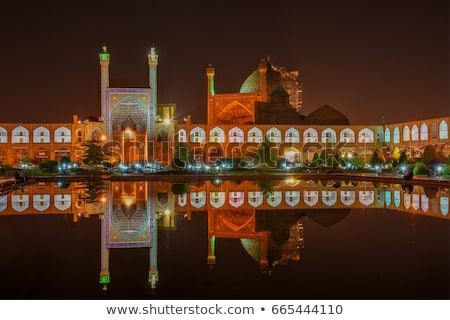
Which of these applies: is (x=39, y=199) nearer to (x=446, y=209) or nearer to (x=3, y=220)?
(x=3, y=220)

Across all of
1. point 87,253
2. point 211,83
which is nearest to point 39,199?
point 87,253

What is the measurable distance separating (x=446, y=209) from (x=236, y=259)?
14.6 feet

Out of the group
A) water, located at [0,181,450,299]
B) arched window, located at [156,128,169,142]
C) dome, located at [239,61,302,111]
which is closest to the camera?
water, located at [0,181,450,299]

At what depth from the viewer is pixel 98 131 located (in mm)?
26891

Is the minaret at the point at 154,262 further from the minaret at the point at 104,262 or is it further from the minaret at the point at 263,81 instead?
the minaret at the point at 263,81

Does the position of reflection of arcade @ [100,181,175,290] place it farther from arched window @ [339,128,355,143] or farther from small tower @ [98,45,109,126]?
arched window @ [339,128,355,143]

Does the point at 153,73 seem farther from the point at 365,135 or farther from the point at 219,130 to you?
the point at 365,135

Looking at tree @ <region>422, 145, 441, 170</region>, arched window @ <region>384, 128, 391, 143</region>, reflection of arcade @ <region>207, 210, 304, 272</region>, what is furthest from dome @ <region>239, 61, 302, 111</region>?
reflection of arcade @ <region>207, 210, 304, 272</region>

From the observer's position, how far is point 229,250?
4.77 metres

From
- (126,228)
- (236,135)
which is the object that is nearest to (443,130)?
(236,135)

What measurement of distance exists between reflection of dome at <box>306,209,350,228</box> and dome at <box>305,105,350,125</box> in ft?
77.1

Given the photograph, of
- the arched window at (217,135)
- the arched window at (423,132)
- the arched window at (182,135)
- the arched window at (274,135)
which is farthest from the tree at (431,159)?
the arched window at (182,135)

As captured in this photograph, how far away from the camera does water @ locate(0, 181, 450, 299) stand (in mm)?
3551

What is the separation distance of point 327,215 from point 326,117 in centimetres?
2474
